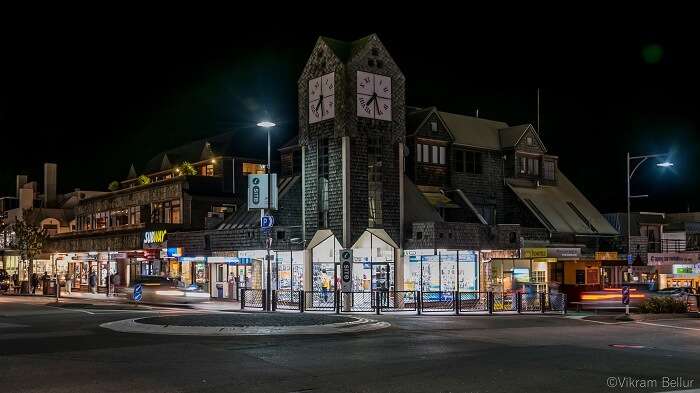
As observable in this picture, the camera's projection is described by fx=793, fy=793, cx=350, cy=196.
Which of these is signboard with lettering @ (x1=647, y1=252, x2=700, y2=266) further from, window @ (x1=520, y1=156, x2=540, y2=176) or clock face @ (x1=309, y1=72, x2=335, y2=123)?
clock face @ (x1=309, y1=72, x2=335, y2=123)

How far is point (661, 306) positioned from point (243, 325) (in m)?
18.5

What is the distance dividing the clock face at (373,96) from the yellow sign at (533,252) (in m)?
11.0

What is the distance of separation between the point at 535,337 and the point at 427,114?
91.4ft

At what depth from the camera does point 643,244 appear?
212 ft

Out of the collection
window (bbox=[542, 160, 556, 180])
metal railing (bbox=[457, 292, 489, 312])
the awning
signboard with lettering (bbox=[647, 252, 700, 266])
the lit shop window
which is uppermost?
the lit shop window

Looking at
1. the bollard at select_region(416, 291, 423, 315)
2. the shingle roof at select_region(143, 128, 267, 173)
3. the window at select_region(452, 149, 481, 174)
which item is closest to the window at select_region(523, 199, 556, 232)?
the window at select_region(452, 149, 481, 174)

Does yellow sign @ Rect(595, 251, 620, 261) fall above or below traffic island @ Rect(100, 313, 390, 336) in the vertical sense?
above

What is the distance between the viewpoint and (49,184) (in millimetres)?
89750

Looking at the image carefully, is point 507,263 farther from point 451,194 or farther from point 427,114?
point 427,114

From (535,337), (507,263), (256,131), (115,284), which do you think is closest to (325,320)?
(535,337)

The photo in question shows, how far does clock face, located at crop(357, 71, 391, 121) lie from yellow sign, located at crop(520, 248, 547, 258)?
10997 mm

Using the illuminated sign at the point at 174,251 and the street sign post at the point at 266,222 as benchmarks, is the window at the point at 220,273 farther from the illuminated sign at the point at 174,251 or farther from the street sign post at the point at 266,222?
the street sign post at the point at 266,222

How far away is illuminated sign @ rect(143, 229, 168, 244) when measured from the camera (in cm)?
5309

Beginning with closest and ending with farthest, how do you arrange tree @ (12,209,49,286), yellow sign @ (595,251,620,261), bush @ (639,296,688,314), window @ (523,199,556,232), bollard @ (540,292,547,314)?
bush @ (639,296,688,314) → bollard @ (540,292,547,314) → window @ (523,199,556,232) → yellow sign @ (595,251,620,261) → tree @ (12,209,49,286)
